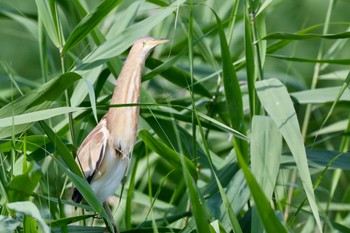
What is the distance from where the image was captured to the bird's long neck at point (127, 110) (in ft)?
5.91

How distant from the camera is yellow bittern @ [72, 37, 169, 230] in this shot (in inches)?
71.2

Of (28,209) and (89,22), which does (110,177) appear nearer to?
(89,22)

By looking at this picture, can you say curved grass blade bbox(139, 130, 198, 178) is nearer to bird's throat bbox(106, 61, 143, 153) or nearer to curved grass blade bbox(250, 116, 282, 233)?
bird's throat bbox(106, 61, 143, 153)

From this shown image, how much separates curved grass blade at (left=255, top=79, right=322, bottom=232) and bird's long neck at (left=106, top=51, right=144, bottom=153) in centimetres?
25

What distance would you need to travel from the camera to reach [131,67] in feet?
5.99

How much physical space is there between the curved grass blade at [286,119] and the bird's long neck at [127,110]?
10.0 inches

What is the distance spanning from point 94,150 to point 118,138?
0.06 metres

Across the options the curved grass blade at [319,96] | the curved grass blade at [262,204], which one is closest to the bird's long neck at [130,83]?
the curved grass blade at [319,96]

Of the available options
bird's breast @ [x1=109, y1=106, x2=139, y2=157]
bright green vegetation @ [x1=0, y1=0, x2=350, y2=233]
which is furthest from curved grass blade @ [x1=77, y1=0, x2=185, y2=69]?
bird's breast @ [x1=109, y1=106, x2=139, y2=157]

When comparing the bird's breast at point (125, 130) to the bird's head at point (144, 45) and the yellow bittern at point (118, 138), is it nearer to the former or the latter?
the yellow bittern at point (118, 138)

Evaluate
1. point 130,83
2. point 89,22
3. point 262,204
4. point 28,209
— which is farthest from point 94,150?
point 262,204

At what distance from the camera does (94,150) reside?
1811 millimetres

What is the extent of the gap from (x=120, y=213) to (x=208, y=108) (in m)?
0.39

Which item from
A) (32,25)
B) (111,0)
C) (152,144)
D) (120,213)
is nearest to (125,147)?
(152,144)
